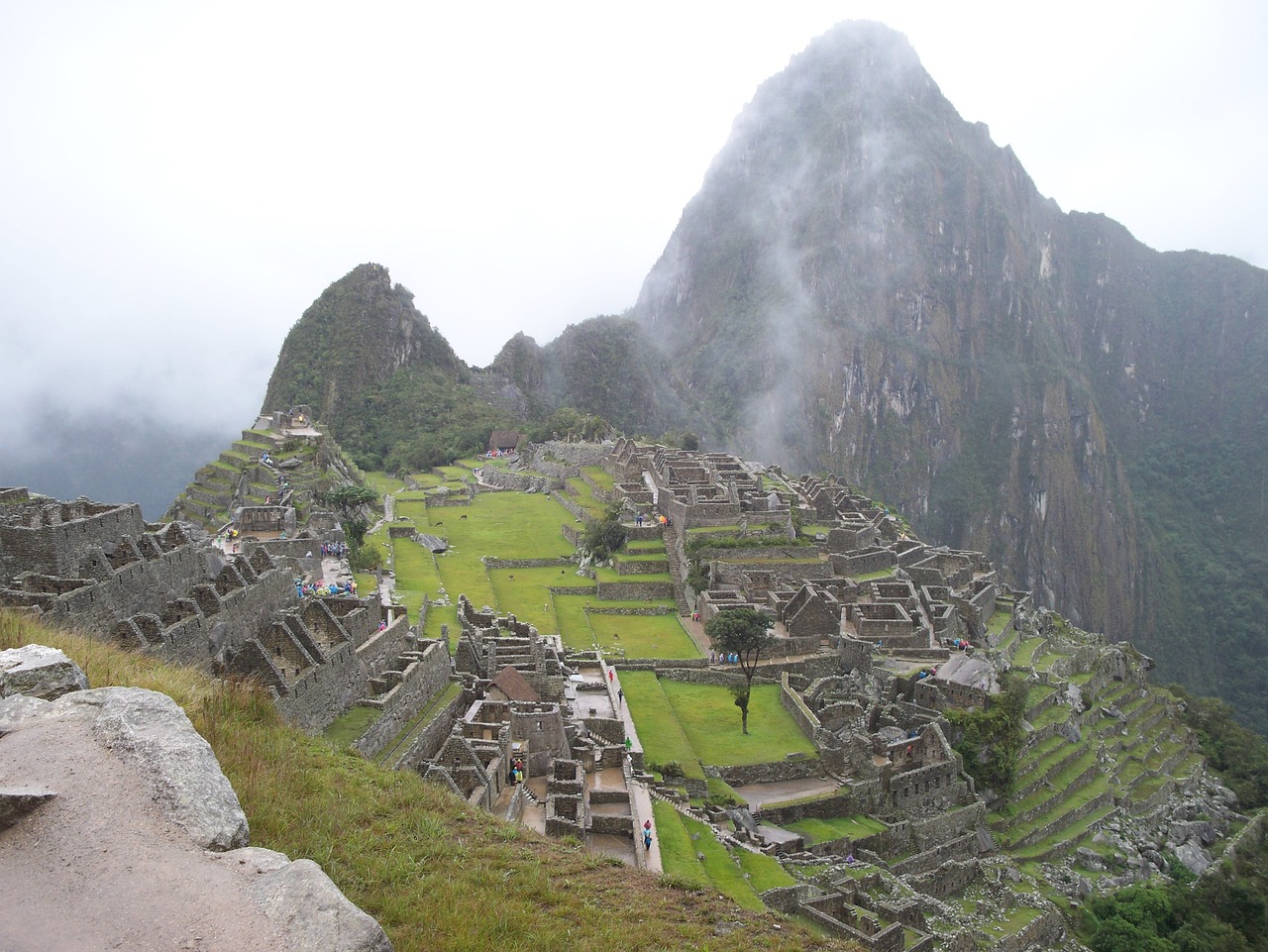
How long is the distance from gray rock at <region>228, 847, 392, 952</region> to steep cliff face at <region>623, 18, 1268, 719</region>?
4596 inches

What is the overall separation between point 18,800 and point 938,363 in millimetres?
165141

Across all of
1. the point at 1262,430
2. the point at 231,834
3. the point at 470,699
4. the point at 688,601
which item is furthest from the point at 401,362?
the point at 1262,430

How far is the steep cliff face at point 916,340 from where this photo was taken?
470 feet

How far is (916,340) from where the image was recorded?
521ft

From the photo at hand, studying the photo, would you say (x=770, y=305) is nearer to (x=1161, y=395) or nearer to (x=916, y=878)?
(x=1161, y=395)

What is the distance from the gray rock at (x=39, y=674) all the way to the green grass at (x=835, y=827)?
17161 millimetres

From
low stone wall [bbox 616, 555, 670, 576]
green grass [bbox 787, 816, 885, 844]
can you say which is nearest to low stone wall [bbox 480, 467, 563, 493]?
low stone wall [bbox 616, 555, 670, 576]

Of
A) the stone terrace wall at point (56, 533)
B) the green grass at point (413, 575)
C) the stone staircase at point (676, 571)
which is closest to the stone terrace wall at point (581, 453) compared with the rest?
the stone staircase at point (676, 571)

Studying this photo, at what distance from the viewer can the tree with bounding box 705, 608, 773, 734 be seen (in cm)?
2700

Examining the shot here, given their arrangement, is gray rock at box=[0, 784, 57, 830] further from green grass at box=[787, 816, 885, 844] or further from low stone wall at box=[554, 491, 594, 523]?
low stone wall at box=[554, 491, 594, 523]

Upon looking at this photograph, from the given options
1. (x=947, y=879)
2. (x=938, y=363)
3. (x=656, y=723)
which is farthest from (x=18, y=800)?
(x=938, y=363)

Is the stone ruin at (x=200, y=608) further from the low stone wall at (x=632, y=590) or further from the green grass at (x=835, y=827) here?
the low stone wall at (x=632, y=590)

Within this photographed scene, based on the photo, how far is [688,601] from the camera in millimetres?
33969

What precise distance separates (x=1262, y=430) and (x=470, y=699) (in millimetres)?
191527
